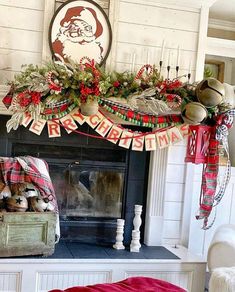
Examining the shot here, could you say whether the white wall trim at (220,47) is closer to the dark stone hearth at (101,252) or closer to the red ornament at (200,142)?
the red ornament at (200,142)

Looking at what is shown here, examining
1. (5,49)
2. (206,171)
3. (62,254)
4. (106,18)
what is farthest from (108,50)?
(62,254)

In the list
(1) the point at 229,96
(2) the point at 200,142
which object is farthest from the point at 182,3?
(2) the point at 200,142

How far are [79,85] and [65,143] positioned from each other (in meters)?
0.66

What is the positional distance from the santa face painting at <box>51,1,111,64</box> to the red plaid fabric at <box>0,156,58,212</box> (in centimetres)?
87

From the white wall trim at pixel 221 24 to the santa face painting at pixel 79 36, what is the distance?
1.27m

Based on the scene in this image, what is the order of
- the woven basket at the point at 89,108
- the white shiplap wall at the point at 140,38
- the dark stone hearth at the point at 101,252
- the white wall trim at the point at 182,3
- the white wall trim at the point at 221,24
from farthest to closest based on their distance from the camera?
1. the white wall trim at the point at 221,24
2. the white wall trim at the point at 182,3
3. the white shiplap wall at the point at 140,38
4. the dark stone hearth at the point at 101,252
5. the woven basket at the point at 89,108

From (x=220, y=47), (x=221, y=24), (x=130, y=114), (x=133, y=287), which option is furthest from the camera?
(x=221, y=24)

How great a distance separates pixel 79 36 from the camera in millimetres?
3428

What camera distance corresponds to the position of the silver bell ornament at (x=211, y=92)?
3.14m

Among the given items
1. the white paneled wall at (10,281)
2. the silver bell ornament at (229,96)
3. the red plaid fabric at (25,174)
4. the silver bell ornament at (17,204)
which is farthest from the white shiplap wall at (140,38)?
the white paneled wall at (10,281)

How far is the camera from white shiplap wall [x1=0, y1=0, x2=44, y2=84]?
3332 millimetres

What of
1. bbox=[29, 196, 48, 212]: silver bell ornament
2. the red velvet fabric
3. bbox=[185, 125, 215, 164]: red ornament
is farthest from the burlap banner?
the red velvet fabric

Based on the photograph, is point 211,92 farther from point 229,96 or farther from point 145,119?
point 145,119

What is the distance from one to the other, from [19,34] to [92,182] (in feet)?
4.43
